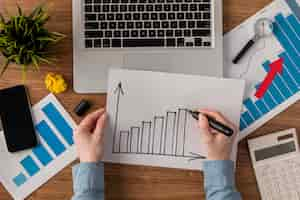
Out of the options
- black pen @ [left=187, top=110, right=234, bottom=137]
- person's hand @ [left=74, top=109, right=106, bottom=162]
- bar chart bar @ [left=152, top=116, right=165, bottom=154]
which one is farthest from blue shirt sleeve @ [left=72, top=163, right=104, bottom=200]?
black pen @ [left=187, top=110, right=234, bottom=137]

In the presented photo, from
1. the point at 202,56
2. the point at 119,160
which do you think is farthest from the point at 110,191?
the point at 202,56

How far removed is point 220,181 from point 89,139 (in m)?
0.27

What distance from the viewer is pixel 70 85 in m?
0.92

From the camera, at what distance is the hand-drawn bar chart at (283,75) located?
3.07 feet

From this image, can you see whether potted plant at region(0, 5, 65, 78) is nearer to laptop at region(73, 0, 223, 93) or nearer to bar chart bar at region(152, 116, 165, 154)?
laptop at region(73, 0, 223, 93)

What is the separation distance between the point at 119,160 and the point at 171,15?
12.4 inches

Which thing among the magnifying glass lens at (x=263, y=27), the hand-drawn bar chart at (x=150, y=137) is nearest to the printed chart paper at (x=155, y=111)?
the hand-drawn bar chart at (x=150, y=137)

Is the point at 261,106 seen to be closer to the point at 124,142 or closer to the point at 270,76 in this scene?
the point at 270,76

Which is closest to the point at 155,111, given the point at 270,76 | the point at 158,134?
the point at 158,134

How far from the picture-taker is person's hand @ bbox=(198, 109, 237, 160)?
899 millimetres

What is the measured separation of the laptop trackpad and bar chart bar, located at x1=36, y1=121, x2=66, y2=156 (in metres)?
0.21

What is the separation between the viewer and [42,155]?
914 millimetres

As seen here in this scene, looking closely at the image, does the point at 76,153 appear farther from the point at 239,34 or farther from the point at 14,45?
the point at 239,34

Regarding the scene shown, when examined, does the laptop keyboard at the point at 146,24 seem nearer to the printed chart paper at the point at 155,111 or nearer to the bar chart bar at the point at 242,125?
the printed chart paper at the point at 155,111
